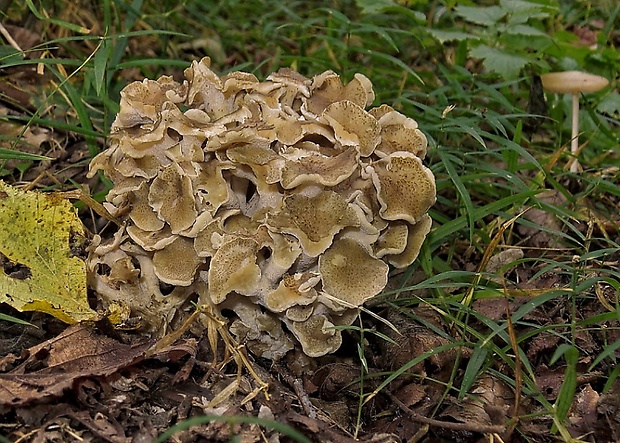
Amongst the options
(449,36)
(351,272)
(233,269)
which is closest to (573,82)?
(449,36)

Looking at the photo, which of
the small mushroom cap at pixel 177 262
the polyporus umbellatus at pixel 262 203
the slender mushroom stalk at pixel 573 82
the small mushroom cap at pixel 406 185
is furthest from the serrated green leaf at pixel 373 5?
the small mushroom cap at pixel 177 262

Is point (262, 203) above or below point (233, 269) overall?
above

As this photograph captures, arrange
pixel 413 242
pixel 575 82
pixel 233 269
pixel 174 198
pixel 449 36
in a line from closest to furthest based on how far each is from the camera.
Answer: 1. pixel 233 269
2. pixel 174 198
3. pixel 413 242
4. pixel 575 82
5. pixel 449 36

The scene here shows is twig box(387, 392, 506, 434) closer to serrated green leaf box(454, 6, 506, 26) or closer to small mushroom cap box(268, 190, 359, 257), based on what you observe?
small mushroom cap box(268, 190, 359, 257)

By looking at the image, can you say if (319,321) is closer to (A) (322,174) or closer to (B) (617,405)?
(A) (322,174)

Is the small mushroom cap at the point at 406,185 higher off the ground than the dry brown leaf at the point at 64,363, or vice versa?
the small mushroom cap at the point at 406,185

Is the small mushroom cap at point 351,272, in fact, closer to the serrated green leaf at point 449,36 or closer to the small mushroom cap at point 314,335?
the small mushroom cap at point 314,335

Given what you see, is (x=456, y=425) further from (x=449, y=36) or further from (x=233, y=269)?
(x=449, y=36)
